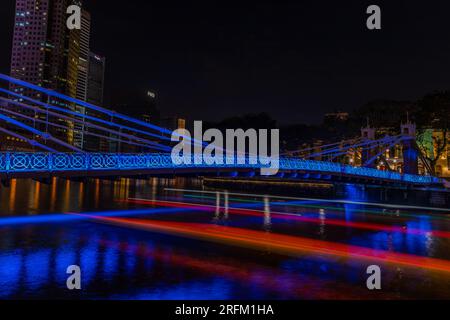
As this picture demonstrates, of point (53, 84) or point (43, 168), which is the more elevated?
point (53, 84)

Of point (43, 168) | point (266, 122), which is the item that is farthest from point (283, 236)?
point (266, 122)

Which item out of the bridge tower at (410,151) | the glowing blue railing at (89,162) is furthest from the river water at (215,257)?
the bridge tower at (410,151)

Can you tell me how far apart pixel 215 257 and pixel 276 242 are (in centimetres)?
400

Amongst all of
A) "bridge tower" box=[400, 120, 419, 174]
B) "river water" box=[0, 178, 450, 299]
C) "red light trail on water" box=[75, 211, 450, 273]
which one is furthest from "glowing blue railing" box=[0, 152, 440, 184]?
"bridge tower" box=[400, 120, 419, 174]

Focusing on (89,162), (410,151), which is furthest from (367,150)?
(89,162)

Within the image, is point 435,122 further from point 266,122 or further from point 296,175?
point 296,175

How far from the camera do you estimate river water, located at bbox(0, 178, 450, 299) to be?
9773mm

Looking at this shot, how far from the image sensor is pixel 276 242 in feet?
54.1

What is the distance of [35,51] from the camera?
472 feet

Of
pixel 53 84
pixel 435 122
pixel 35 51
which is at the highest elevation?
pixel 35 51

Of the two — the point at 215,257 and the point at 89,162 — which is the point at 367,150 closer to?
the point at 89,162

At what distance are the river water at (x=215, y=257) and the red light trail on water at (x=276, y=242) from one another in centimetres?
4

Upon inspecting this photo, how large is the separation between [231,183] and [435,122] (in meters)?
36.2

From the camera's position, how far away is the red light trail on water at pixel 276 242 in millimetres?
13961
